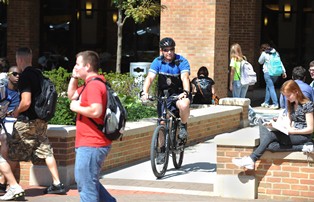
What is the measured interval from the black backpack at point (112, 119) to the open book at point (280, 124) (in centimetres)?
276

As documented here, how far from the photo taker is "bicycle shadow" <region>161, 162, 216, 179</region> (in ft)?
38.2

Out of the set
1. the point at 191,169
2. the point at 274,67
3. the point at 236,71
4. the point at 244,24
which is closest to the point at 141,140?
the point at 191,169

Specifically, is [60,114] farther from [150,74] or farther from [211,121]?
[211,121]

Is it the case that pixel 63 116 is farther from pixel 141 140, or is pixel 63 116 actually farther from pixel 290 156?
pixel 290 156

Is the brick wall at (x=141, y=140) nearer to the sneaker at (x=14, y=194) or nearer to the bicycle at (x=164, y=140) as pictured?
the bicycle at (x=164, y=140)

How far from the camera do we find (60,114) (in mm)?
11664

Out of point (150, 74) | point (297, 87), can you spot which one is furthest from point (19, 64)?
point (297, 87)

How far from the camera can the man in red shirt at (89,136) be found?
742 cm

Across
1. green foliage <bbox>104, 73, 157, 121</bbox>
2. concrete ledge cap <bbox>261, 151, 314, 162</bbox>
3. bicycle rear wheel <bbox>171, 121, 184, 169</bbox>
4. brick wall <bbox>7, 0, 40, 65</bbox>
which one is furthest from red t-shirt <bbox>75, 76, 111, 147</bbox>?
brick wall <bbox>7, 0, 40, 65</bbox>

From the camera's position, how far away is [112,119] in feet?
24.6

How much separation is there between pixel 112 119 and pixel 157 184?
11.4 feet

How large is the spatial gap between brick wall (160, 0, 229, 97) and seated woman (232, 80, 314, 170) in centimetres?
919

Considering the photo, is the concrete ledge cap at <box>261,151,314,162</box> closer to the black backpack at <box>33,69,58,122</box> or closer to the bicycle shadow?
the bicycle shadow

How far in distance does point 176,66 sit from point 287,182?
8.35 ft
